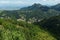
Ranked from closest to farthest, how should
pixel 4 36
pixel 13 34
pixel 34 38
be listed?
pixel 4 36 → pixel 13 34 → pixel 34 38

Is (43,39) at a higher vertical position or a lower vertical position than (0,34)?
lower

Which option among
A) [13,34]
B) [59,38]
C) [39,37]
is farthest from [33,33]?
[13,34]

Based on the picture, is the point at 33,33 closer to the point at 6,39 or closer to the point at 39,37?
the point at 39,37

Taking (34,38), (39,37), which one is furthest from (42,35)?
(34,38)

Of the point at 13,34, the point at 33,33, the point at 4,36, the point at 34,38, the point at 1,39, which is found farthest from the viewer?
the point at 33,33

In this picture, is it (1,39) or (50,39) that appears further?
(50,39)

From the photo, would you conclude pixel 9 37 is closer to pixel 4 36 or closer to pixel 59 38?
pixel 4 36

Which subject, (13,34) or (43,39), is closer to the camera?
(13,34)

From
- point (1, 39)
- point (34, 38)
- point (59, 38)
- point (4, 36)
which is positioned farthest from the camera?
point (59, 38)

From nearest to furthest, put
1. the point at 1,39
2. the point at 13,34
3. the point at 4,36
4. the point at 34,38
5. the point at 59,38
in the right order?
the point at 1,39 → the point at 4,36 → the point at 13,34 → the point at 34,38 → the point at 59,38
